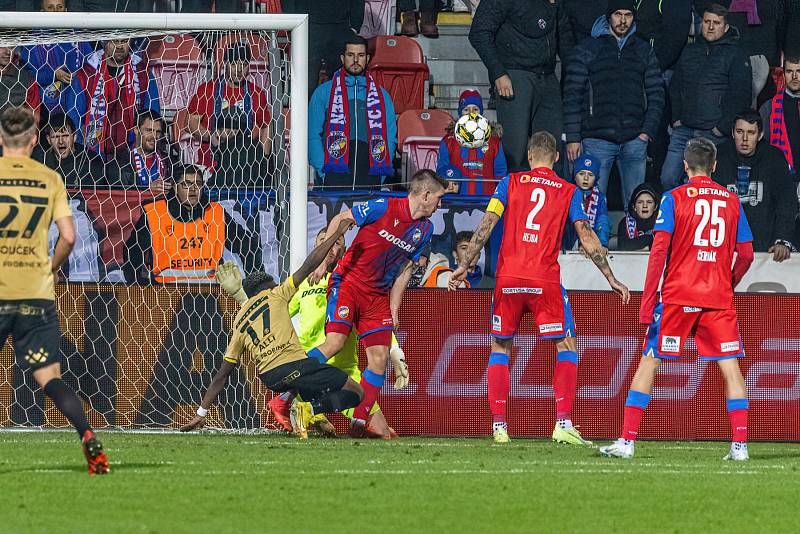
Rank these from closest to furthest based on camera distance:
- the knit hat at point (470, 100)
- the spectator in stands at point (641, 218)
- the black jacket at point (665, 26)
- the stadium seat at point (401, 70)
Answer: the spectator in stands at point (641, 218) < the knit hat at point (470, 100) < the black jacket at point (665, 26) < the stadium seat at point (401, 70)

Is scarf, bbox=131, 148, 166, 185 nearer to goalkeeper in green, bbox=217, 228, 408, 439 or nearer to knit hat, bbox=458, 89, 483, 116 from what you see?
goalkeeper in green, bbox=217, 228, 408, 439

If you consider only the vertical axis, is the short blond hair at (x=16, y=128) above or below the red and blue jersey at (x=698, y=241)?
above

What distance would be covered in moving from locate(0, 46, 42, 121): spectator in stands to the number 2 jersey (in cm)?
572

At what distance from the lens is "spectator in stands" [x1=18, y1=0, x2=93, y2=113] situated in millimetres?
13516

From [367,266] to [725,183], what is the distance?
5.86 m

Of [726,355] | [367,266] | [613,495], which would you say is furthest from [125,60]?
[613,495]

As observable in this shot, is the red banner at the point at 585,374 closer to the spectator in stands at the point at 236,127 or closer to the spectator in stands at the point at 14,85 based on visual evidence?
the spectator in stands at the point at 236,127

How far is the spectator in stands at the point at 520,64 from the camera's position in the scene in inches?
616

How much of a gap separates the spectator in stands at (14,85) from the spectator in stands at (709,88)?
7.02m

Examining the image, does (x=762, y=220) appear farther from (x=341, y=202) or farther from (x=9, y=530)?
(x=9, y=530)

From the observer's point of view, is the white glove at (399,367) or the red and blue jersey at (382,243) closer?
the red and blue jersey at (382,243)

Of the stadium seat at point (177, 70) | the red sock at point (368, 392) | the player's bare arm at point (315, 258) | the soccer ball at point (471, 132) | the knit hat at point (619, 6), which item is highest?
the knit hat at point (619, 6)

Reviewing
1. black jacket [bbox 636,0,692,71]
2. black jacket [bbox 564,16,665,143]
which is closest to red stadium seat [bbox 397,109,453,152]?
black jacket [bbox 564,16,665,143]

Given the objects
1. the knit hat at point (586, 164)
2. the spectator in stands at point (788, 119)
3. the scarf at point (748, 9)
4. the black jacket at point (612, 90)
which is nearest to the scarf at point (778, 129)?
the spectator in stands at point (788, 119)
